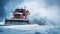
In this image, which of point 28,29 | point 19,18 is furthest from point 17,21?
point 28,29

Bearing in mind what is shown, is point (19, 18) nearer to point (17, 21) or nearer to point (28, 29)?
point (17, 21)

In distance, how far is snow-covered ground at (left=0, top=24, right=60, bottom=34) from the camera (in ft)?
9.47

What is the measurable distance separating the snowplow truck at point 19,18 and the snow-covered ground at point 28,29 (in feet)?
0.28

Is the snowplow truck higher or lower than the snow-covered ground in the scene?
higher

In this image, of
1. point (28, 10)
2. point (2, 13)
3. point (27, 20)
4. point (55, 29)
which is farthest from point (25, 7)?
point (55, 29)

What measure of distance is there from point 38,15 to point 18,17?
42 cm

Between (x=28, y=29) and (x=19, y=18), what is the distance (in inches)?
12.4

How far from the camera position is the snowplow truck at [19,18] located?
2.97 m

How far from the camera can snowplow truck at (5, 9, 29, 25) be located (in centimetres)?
297

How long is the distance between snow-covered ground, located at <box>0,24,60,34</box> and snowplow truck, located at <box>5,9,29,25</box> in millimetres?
84

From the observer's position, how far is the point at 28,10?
3.00m

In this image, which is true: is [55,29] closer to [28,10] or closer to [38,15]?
[38,15]

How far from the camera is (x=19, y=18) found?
304 centimetres

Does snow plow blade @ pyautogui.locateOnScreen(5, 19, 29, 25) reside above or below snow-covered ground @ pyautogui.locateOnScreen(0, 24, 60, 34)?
above
